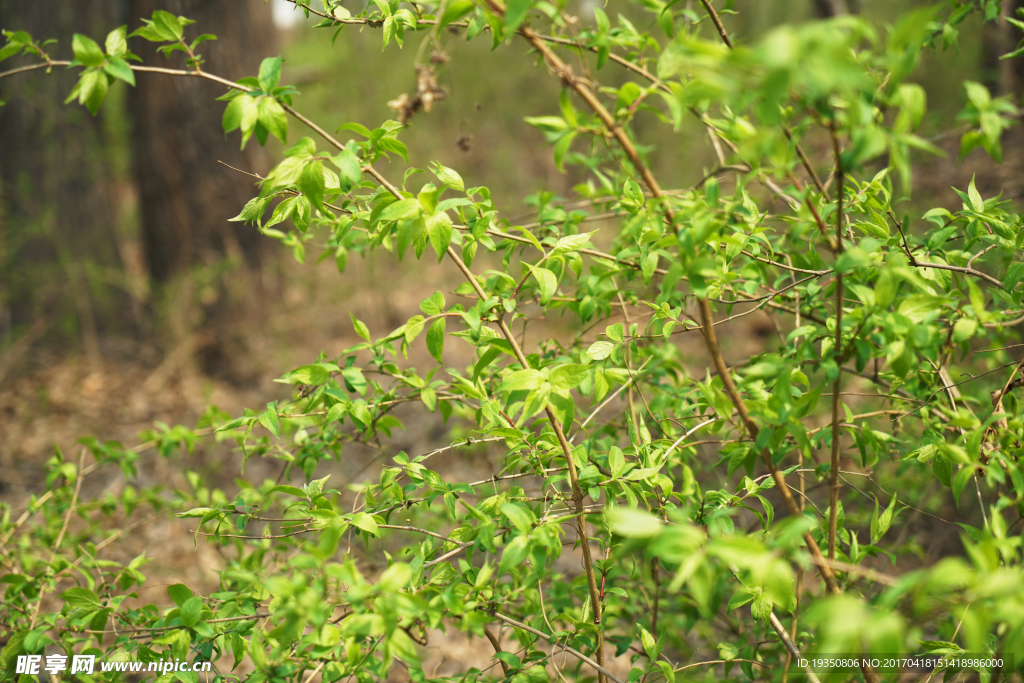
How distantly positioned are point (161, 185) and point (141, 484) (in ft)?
8.19

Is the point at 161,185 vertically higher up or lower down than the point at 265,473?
higher up

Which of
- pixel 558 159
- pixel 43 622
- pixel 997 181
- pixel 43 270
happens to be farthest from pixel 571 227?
pixel 43 270

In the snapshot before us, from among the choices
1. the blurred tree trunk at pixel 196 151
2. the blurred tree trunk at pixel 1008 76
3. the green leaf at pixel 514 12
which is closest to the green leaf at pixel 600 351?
the green leaf at pixel 514 12

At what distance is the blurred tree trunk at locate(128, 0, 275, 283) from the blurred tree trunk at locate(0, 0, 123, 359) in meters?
0.89

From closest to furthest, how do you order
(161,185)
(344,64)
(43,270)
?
(161,185) < (43,270) < (344,64)

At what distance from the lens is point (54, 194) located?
5148 mm

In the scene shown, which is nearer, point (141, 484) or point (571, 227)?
point (571, 227)

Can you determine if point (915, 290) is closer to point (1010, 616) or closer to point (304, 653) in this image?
point (1010, 616)

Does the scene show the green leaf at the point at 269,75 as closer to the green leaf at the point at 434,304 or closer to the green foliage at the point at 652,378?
the green foliage at the point at 652,378

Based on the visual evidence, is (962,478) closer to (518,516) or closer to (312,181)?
(518,516)

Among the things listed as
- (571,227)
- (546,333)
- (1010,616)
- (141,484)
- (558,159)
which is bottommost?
(141,484)

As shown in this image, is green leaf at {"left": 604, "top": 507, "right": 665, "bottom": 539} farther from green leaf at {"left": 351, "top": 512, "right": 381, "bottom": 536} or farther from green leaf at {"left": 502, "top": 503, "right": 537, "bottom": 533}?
green leaf at {"left": 351, "top": 512, "right": 381, "bottom": 536}

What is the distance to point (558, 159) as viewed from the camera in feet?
3.42

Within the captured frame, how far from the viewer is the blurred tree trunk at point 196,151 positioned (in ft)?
14.8
